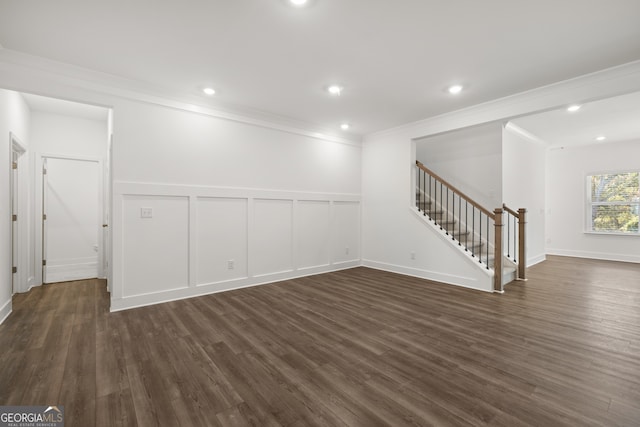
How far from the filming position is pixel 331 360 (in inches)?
86.6

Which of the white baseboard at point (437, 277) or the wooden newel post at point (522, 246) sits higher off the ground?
the wooden newel post at point (522, 246)

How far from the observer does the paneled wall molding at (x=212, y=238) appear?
339 centimetres

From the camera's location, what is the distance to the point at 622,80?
117 inches

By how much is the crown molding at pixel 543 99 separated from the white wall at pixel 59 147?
5551 millimetres

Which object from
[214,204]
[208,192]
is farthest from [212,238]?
[208,192]

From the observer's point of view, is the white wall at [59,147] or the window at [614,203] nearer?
the white wall at [59,147]

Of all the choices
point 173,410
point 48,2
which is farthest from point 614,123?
point 48,2

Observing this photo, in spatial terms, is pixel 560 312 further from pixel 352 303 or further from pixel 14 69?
pixel 14 69

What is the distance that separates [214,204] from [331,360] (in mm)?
2732

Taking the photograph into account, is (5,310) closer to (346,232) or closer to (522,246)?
(346,232)

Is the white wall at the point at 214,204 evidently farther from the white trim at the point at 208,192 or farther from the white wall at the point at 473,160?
the white wall at the point at 473,160

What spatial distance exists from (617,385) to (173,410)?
282 centimetres

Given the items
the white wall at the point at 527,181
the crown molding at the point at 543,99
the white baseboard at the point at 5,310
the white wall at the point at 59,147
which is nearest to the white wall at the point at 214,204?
Result: the white baseboard at the point at 5,310

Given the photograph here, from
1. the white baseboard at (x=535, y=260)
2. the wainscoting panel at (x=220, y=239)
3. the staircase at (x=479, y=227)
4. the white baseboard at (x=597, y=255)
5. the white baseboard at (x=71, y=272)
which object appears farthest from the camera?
the white baseboard at (x=597, y=255)
